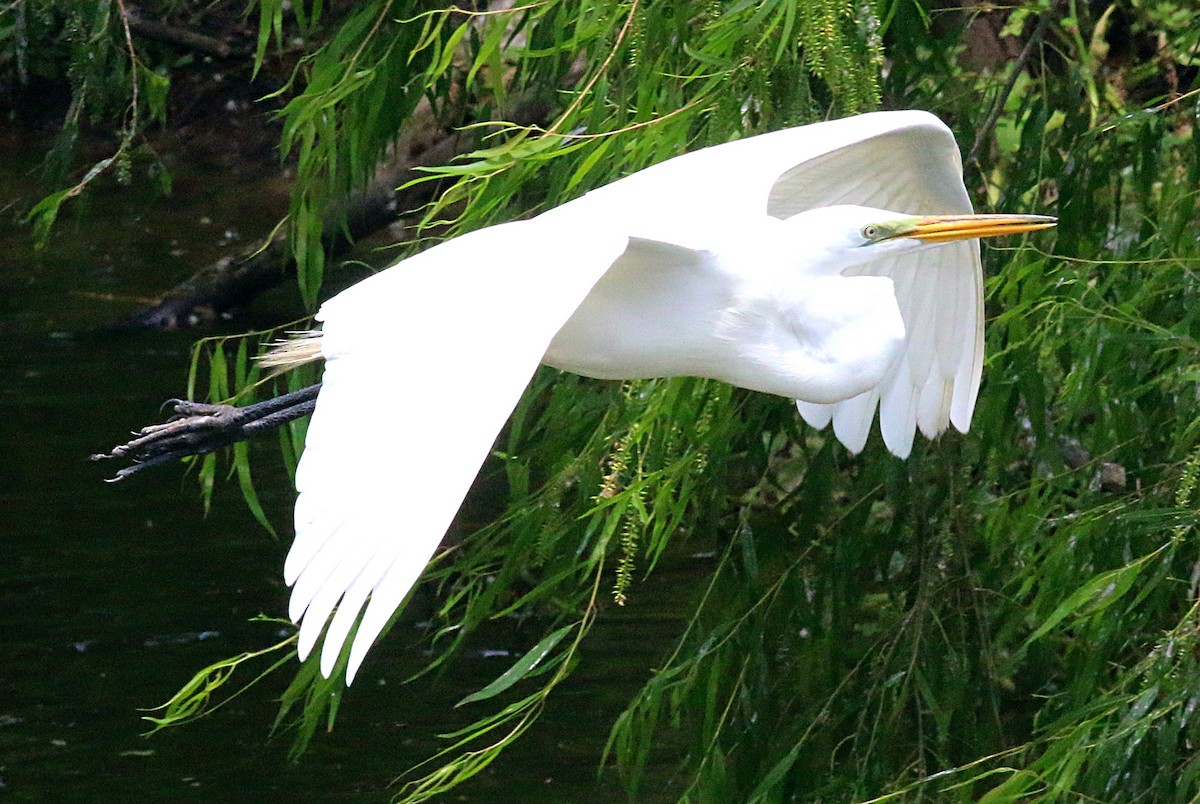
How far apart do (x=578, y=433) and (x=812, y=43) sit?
705mm

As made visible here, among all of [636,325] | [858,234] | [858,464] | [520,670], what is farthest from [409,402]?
[858,464]

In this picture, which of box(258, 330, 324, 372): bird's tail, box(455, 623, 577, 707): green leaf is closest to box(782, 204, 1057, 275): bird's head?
box(455, 623, 577, 707): green leaf

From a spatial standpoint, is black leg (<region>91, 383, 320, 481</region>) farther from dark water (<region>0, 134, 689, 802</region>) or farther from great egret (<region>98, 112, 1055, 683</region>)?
dark water (<region>0, 134, 689, 802</region>)

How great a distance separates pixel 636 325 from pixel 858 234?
0.82 ft

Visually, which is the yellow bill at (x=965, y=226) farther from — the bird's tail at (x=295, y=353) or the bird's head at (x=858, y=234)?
the bird's tail at (x=295, y=353)

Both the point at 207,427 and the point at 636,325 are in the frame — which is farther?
the point at 207,427

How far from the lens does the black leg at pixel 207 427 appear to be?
223cm

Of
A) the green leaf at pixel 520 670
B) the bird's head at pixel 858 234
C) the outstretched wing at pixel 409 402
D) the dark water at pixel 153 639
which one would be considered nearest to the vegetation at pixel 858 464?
the green leaf at pixel 520 670

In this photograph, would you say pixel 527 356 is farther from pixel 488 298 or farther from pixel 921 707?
pixel 921 707

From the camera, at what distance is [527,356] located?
1412 millimetres

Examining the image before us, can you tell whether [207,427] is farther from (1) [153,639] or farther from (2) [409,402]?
(1) [153,639]

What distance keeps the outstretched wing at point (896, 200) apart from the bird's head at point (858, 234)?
78mm

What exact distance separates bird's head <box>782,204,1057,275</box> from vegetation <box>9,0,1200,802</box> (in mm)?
142

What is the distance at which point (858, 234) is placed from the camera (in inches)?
69.7
